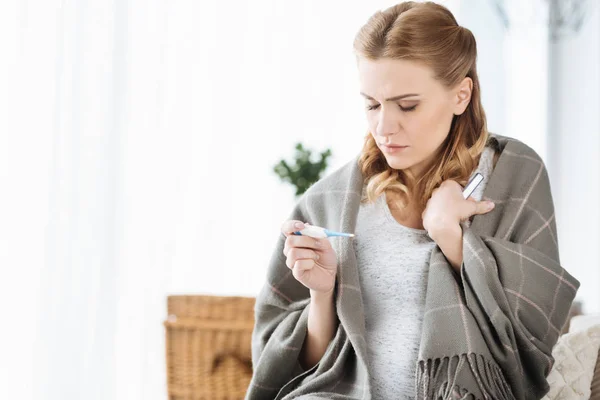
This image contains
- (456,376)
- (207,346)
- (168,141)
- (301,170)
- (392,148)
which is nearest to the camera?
(456,376)

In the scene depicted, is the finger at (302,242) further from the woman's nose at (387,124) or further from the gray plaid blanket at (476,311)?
the woman's nose at (387,124)

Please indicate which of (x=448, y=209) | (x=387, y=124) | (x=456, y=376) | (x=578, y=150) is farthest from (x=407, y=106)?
(x=578, y=150)

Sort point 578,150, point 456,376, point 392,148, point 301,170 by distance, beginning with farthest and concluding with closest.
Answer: point 578,150 < point 301,170 < point 392,148 < point 456,376

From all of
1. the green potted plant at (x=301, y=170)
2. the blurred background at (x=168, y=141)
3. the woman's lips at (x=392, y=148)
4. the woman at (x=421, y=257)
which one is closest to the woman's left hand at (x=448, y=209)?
the woman at (x=421, y=257)

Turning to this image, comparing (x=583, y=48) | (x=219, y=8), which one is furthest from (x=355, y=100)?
(x=583, y=48)

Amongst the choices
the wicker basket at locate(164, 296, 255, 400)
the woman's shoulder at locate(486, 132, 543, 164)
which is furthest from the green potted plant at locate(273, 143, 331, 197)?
the woman's shoulder at locate(486, 132, 543, 164)

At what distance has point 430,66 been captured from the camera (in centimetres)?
149

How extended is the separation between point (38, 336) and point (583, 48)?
2.85m

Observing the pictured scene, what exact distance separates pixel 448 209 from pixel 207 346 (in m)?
1.11

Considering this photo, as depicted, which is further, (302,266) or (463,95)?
(463,95)

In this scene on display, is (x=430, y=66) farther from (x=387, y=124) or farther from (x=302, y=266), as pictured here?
(x=302, y=266)

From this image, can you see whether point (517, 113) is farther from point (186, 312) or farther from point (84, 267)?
point (84, 267)

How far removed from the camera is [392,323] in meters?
1.58

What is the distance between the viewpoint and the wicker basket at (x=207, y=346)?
2.37 metres
